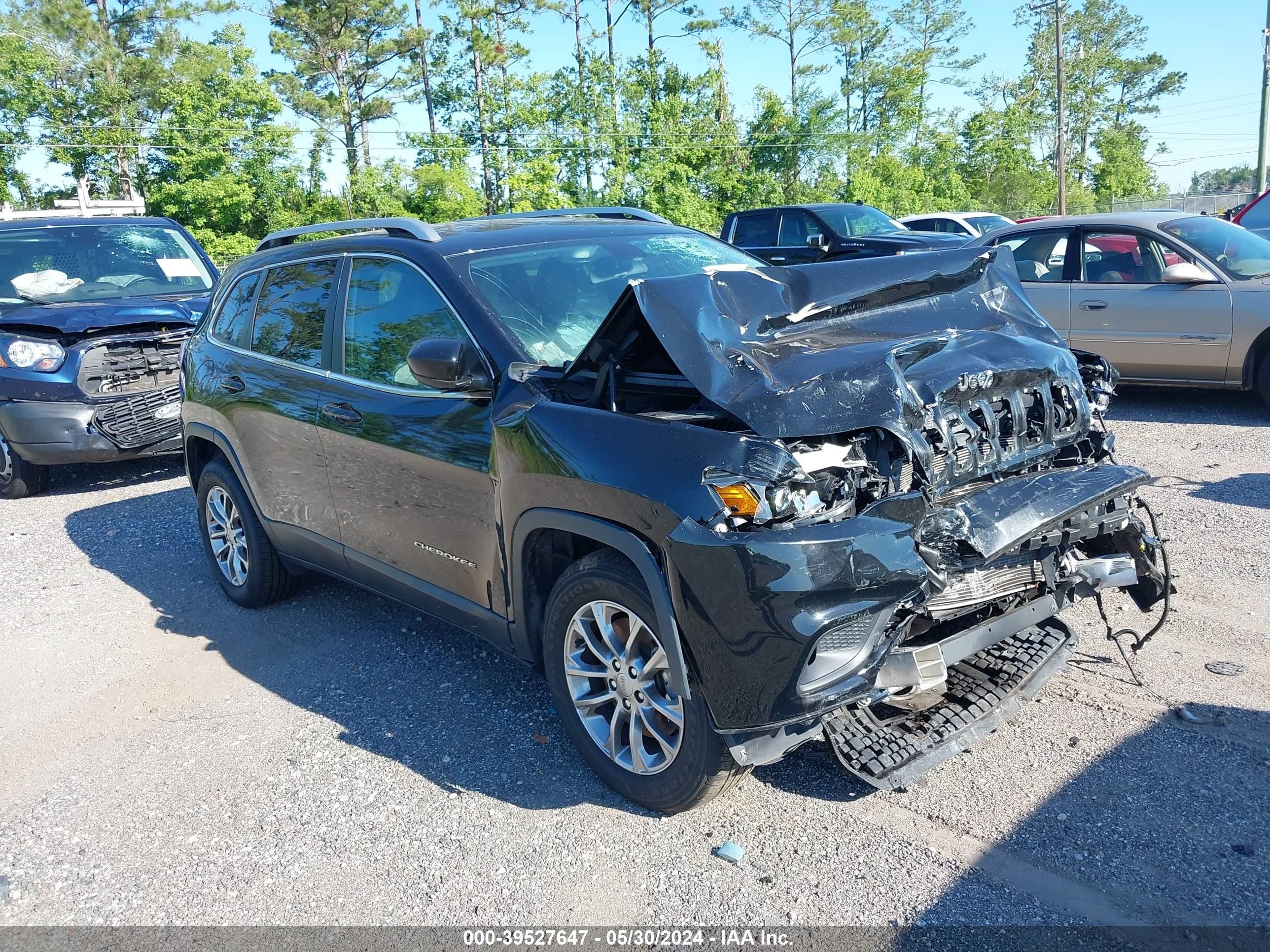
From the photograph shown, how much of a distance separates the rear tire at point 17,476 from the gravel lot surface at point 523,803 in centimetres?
372

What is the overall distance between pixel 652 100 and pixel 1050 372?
118ft

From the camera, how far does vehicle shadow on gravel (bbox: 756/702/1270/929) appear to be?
108 inches

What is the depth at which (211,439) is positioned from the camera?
18.1ft

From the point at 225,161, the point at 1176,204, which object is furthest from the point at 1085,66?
the point at 225,161

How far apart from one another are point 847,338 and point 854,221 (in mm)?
13549

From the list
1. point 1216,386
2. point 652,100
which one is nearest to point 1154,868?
point 1216,386

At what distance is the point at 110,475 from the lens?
933 centimetres

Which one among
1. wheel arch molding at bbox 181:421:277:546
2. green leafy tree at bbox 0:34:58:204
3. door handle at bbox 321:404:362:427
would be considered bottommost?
wheel arch molding at bbox 181:421:277:546

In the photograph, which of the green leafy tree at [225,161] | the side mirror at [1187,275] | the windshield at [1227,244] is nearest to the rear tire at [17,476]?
the side mirror at [1187,275]

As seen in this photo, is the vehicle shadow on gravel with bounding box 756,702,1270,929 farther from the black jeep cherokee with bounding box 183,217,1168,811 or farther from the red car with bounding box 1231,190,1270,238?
the red car with bounding box 1231,190,1270,238

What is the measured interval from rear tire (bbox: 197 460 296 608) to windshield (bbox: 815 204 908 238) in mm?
12170

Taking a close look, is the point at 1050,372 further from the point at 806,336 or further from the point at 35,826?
the point at 35,826

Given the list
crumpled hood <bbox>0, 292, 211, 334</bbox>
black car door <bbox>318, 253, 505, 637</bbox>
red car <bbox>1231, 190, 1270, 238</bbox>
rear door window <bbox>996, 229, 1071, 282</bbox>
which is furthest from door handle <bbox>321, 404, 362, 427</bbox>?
red car <bbox>1231, 190, 1270, 238</bbox>

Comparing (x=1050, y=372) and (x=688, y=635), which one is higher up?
(x=1050, y=372)
